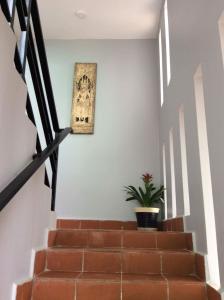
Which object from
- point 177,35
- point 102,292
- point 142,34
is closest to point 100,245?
point 102,292

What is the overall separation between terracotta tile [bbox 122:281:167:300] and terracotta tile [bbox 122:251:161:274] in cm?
30

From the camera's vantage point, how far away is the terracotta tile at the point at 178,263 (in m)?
2.07

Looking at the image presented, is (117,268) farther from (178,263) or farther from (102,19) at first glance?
(102,19)

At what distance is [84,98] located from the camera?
4586 millimetres

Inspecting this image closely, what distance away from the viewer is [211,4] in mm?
1800

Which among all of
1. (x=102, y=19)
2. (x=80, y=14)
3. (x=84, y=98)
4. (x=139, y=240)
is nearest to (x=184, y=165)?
(x=139, y=240)

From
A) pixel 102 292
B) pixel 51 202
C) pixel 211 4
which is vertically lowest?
pixel 102 292

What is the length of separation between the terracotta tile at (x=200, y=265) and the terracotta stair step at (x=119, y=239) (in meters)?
0.37

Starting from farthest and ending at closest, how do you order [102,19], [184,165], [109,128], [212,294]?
[102,19]
[109,128]
[184,165]
[212,294]

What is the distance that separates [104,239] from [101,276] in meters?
0.55

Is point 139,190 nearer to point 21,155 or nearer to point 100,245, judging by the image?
point 100,245

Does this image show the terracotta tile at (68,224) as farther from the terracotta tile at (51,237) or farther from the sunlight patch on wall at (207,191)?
the sunlight patch on wall at (207,191)

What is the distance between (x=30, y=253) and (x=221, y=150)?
137cm

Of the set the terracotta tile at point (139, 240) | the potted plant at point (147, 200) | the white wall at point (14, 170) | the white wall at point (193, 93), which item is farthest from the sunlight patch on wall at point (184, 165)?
the white wall at point (14, 170)
